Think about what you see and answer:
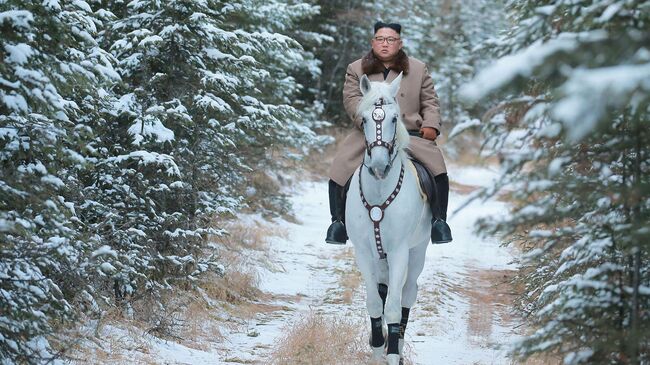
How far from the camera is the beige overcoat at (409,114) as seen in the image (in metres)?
7.52

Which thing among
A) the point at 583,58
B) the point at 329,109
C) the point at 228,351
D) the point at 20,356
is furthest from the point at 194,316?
the point at 329,109

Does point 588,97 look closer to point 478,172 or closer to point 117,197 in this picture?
point 117,197

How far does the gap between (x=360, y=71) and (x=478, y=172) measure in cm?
2478

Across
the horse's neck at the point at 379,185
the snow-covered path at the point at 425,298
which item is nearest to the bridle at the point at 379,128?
the horse's neck at the point at 379,185

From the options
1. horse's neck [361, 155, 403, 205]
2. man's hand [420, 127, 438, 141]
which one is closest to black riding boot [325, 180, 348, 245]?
horse's neck [361, 155, 403, 205]

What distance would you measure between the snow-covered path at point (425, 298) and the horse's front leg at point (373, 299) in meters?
0.65

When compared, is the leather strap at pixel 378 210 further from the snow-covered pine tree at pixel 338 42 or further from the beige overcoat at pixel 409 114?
the snow-covered pine tree at pixel 338 42

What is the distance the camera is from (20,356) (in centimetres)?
473

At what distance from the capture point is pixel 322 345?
7.31 m

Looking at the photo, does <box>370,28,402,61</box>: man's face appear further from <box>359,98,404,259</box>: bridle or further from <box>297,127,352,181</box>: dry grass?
<box>297,127,352,181</box>: dry grass

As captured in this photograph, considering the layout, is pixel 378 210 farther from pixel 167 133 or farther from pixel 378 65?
pixel 167 133

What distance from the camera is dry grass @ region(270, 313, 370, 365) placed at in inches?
277

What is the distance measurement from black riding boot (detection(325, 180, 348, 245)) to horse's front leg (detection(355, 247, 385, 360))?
47 cm

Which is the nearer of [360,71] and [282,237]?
[360,71]
